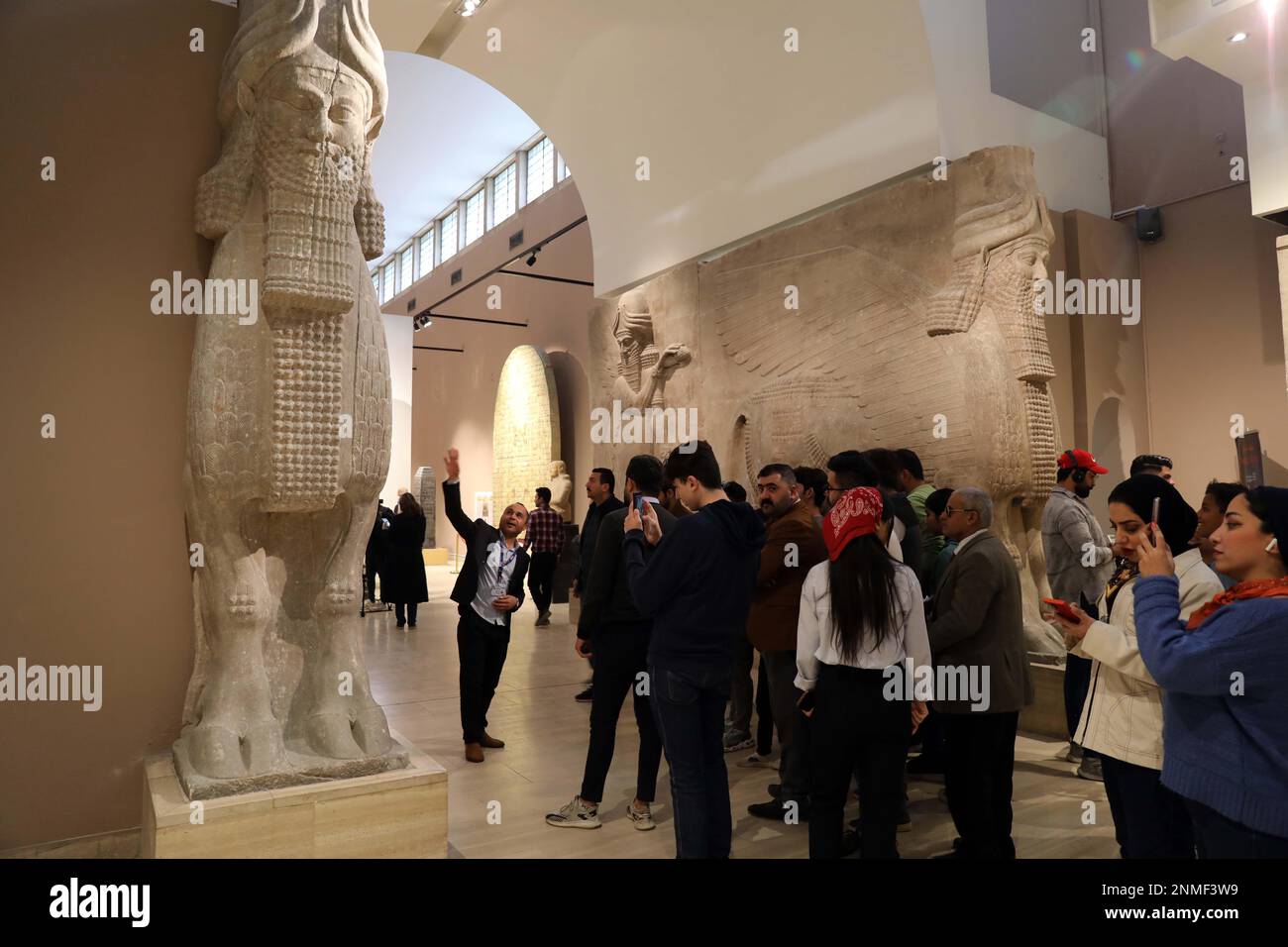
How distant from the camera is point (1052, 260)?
714 cm

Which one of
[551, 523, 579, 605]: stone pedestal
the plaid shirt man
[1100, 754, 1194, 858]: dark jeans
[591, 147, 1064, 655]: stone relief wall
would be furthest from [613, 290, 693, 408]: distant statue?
[1100, 754, 1194, 858]: dark jeans

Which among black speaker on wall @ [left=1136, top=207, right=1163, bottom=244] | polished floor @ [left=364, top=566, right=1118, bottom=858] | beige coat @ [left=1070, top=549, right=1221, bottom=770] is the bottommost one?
polished floor @ [left=364, top=566, right=1118, bottom=858]

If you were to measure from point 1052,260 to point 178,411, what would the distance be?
22.1ft

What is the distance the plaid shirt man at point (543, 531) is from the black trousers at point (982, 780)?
7.11 meters

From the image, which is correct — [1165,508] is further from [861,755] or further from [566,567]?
[566,567]

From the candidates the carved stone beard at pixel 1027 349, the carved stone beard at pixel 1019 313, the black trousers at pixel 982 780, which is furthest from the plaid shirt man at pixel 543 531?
the black trousers at pixel 982 780

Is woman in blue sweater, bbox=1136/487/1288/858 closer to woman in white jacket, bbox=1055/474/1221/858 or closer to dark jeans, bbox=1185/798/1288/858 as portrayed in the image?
dark jeans, bbox=1185/798/1288/858

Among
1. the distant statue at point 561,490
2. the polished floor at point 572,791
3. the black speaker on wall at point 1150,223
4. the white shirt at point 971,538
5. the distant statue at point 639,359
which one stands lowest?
the polished floor at point 572,791

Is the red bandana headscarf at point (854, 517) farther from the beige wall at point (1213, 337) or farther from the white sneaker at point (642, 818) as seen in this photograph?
the beige wall at point (1213, 337)

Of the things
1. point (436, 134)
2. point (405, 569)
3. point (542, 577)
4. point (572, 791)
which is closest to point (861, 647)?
point (572, 791)

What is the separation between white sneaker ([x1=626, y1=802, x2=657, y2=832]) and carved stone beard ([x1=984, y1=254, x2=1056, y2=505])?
11.6ft

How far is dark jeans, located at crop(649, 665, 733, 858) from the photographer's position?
116 inches

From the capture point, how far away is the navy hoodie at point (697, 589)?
294 cm
